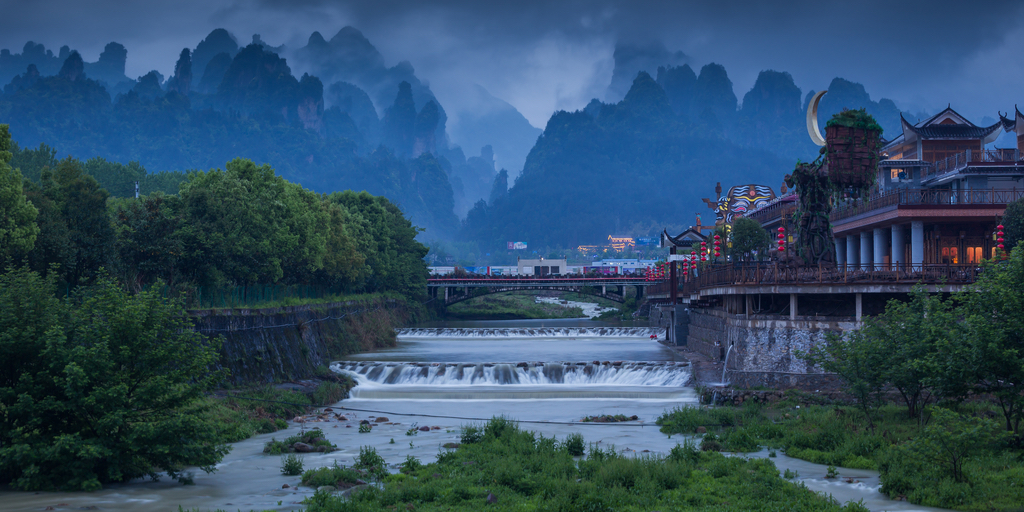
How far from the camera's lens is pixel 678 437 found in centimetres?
2952

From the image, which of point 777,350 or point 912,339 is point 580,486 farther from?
point 777,350

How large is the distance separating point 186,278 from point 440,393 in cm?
1697

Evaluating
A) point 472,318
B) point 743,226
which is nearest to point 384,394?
point 743,226

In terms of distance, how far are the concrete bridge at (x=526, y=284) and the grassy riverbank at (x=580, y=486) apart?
9012 cm

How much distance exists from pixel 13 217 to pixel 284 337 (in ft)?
59.7

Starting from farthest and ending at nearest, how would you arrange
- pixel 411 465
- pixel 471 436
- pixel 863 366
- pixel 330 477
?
pixel 471 436
pixel 863 366
pixel 411 465
pixel 330 477

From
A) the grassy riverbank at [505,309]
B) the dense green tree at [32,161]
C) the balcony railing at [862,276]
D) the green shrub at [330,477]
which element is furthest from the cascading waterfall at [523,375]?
the dense green tree at [32,161]

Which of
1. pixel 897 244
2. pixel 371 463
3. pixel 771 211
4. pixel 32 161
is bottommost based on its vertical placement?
pixel 371 463

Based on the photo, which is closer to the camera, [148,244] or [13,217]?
[13,217]

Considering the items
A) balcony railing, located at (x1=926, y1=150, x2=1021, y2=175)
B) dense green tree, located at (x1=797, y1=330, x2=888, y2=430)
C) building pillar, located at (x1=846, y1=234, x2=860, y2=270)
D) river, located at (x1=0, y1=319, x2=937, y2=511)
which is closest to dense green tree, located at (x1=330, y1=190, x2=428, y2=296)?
river, located at (x1=0, y1=319, x2=937, y2=511)

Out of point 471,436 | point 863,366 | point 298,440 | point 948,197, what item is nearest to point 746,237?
point 948,197

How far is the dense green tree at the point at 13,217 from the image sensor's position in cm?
3145

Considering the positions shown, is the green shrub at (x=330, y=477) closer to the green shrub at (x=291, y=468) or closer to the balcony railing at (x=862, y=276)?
the green shrub at (x=291, y=468)

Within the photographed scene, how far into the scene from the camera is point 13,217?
1264 inches
